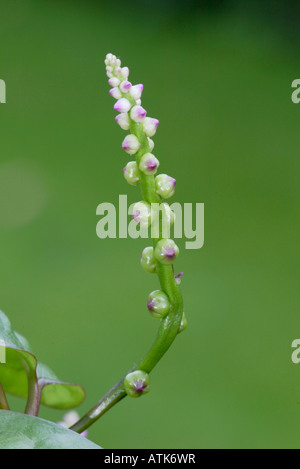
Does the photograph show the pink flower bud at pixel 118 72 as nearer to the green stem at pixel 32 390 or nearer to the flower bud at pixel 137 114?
the flower bud at pixel 137 114

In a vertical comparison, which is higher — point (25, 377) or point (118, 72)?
point (118, 72)

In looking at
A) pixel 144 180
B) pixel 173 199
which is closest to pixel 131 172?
pixel 144 180

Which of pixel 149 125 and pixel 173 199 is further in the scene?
pixel 173 199

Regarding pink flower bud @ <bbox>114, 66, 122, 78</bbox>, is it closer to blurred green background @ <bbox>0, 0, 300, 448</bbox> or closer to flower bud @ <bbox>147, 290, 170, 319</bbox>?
flower bud @ <bbox>147, 290, 170, 319</bbox>

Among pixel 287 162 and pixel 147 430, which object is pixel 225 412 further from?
pixel 287 162

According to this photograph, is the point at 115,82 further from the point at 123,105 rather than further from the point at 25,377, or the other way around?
the point at 25,377

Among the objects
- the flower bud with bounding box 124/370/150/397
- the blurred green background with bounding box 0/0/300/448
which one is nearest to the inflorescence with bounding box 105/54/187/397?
the flower bud with bounding box 124/370/150/397
